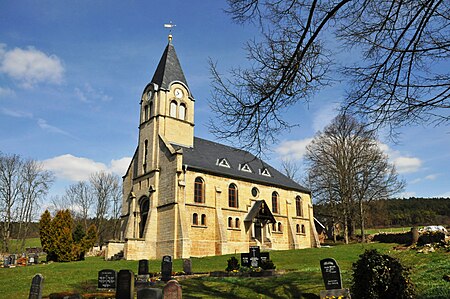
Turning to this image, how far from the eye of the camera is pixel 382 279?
845 centimetres

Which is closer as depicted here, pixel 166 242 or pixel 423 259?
pixel 423 259

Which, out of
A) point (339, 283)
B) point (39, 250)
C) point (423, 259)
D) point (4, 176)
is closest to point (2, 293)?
point (339, 283)

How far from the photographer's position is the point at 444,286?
905 centimetres

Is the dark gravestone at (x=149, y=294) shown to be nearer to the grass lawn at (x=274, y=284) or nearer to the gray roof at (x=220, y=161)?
the grass lawn at (x=274, y=284)

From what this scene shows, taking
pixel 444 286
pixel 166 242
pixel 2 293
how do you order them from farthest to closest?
pixel 166 242 → pixel 2 293 → pixel 444 286

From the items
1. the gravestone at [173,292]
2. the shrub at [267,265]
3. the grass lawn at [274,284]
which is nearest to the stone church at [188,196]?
the shrub at [267,265]

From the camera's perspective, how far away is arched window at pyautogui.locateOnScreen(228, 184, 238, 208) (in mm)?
33125

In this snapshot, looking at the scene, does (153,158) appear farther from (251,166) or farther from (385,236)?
(385,236)

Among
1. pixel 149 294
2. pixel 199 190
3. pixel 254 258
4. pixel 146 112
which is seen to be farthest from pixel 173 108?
pixel 149 294

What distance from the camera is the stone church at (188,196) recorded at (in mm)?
29125

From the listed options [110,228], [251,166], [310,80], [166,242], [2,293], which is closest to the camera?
[310,80]

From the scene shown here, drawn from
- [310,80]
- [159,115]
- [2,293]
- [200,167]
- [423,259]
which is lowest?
[2,293]

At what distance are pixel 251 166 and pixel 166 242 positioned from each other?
45.6ft

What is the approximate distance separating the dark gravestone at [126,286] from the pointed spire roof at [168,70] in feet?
82.6
